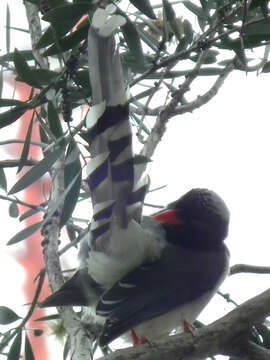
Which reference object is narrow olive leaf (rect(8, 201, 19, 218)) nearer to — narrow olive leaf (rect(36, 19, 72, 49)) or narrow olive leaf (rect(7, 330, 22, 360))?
narrow olive leaf (rect(7, 330, 22, 360))

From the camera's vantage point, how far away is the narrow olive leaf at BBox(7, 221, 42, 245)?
266 centimetres

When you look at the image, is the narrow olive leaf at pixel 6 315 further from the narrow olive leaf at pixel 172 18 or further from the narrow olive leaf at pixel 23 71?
the narrow olive leaf at pixel 172 18

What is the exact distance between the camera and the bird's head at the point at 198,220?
2.78 meters

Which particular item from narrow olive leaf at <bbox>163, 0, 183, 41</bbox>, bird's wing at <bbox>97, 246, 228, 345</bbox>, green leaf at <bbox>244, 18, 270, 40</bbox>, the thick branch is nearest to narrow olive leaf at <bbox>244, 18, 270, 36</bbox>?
green leaf at <bbox>244, 18, 270, 40</bbox>

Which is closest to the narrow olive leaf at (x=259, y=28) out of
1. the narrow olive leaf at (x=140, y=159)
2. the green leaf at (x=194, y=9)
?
the green leaf at (x=194, y=9)

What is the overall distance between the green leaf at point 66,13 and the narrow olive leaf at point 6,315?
1.09 meters

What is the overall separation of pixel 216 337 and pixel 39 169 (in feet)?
2.25

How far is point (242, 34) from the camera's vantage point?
2.07 meters

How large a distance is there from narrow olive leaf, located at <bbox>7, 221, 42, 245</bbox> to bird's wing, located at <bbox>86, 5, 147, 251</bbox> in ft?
1.02

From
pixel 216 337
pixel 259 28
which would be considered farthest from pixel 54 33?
pixel 216 337

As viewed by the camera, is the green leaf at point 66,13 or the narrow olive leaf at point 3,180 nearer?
the green leaf at point 66,13

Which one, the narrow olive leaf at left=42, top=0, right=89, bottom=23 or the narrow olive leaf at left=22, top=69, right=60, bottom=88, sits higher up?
the narrow olive leaf at left=42, top=0, right=89, bottom=23

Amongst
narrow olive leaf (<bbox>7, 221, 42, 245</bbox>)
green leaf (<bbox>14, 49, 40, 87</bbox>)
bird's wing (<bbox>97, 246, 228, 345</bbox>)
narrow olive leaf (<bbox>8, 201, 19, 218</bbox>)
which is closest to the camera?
green leaf (<bbox>14, 49, 40, 87</bbox>)

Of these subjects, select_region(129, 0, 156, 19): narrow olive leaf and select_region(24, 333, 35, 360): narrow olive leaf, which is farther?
select_region(24, 333, 35, 360): narrow olive leaf
